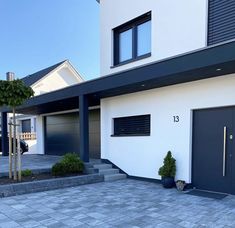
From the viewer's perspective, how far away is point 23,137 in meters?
20.1

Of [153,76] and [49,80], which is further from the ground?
[49,80]

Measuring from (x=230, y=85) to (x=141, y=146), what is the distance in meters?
3.50

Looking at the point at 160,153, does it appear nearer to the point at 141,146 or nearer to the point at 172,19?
the point at 141,146

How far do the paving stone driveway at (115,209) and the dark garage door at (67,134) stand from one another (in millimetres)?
4990

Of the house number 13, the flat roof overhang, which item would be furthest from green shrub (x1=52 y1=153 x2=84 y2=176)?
the house number 13

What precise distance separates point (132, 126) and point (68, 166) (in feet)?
8.38

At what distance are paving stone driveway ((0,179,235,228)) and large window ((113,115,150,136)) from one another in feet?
7.31

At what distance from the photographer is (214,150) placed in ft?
23.0

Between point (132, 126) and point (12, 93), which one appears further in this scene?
point (132, 126)

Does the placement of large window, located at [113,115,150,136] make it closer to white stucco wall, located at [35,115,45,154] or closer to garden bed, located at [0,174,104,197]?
garden bed, located at [0,174,104,197]

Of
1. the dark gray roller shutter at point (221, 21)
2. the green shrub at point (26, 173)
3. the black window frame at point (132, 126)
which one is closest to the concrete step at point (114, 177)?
the black window frame at point (132, 126)

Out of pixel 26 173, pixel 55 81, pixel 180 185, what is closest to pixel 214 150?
pixel 180 185

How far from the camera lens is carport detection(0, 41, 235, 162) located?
5820mm

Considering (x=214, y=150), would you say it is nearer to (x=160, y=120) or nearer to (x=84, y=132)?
(x=160, y=120)
